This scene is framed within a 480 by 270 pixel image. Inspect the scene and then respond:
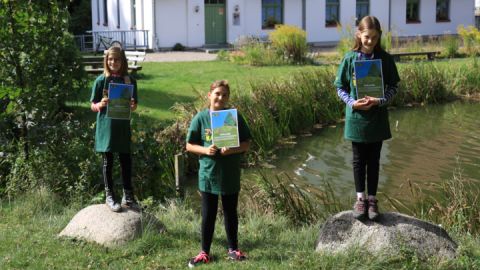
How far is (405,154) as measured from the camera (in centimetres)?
1227

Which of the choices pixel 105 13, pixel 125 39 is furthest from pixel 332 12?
pixel 105 13

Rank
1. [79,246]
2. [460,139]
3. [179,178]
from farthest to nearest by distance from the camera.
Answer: [460,139] < [179,178] < [79,246]

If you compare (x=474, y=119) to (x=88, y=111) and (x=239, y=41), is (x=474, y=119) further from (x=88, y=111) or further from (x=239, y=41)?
(x=239, y=41)

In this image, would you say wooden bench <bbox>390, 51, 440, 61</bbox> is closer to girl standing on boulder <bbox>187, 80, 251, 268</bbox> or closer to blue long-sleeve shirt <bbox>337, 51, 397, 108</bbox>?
blue long-sleeve shirt <bbox>337, 51, 397, 108</bbox>

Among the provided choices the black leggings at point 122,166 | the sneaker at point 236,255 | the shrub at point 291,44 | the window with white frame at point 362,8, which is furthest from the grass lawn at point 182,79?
the window with white frame at point 362,8

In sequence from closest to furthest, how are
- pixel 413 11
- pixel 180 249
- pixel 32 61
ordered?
1. pixel 180 249
2. pixel 32 61
3. pixel 413 11

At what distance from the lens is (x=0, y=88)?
8.12 m

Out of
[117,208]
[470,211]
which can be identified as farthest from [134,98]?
[470,211]

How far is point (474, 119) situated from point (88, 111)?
8.87 meters

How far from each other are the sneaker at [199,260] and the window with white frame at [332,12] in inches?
1213

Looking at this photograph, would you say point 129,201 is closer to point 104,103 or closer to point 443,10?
point 104,103

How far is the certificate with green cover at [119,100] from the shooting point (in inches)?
242

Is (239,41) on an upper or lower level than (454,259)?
upper

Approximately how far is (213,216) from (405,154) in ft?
24.7
